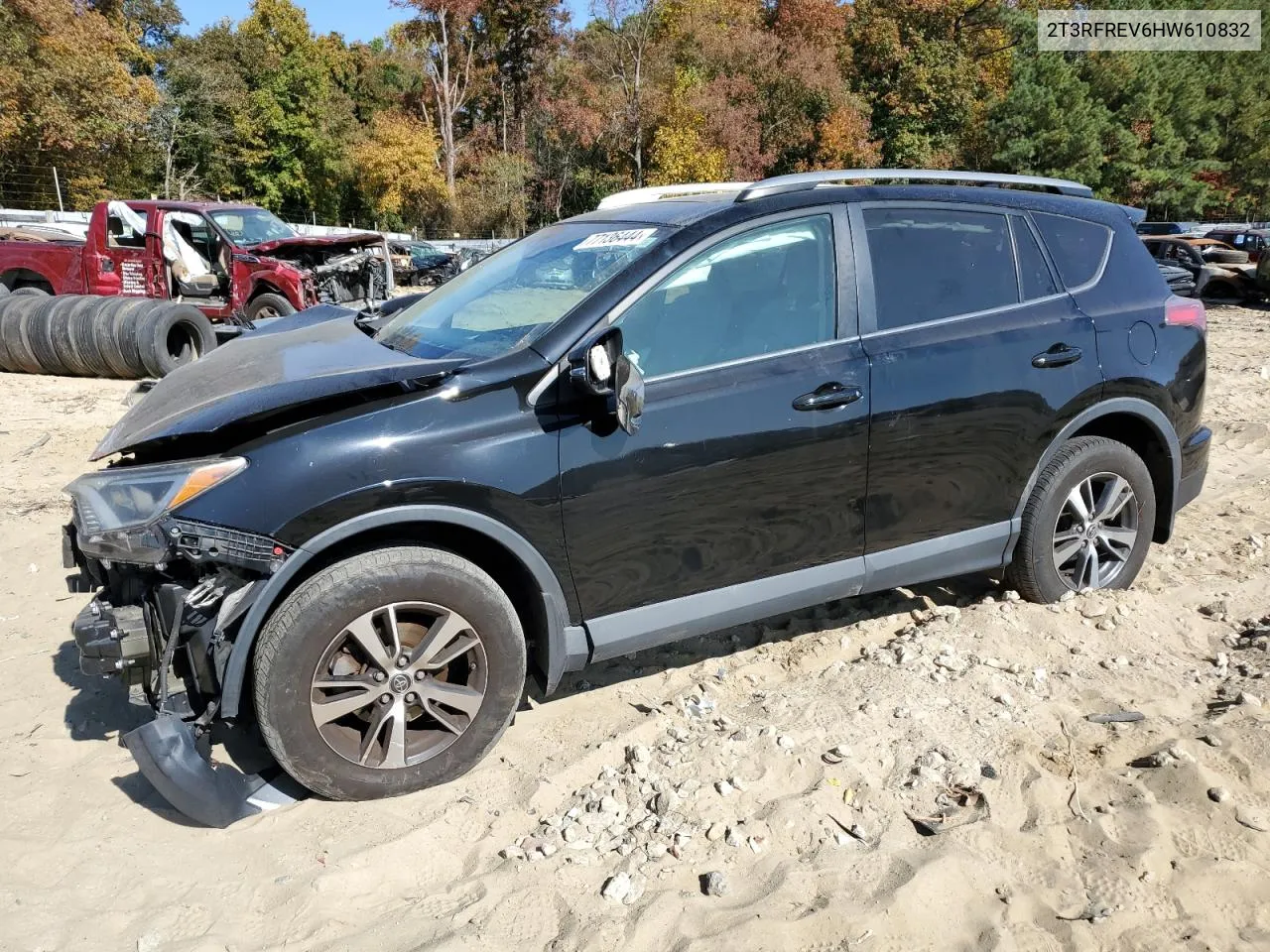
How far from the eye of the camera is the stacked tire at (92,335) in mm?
9508

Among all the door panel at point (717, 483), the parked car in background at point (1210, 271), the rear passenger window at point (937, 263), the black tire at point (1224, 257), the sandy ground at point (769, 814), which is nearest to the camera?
the sandy ground at point (769, 814)

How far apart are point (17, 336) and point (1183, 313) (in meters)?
10.2

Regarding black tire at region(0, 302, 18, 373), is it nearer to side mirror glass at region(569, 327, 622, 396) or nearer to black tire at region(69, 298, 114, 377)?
black tire at region(69, 298, 114, 377)

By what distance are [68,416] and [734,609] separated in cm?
720

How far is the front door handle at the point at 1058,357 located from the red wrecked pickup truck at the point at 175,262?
9948mm

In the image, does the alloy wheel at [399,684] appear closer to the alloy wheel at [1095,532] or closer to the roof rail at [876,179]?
the roof rail at [876,179]

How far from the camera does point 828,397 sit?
343 cm

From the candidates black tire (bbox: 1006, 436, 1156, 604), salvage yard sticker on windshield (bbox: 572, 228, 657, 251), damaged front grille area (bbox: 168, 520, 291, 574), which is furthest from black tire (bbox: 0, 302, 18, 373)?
black tire (bbox: 1006, 436, 1156, 604)

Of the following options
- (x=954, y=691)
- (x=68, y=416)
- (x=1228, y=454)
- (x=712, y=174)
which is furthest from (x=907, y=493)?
(x=712, y=174)

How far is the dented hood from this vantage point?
293 cm

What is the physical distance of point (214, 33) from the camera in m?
46.0

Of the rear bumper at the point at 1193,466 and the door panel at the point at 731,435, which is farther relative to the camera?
the rear bumper at the point at 1193,466

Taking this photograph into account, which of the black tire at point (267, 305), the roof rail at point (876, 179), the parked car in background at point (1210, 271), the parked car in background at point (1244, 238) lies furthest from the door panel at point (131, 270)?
the parked car in background at point (1244, 238)

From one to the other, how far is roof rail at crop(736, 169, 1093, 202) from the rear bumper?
1.24 meters
